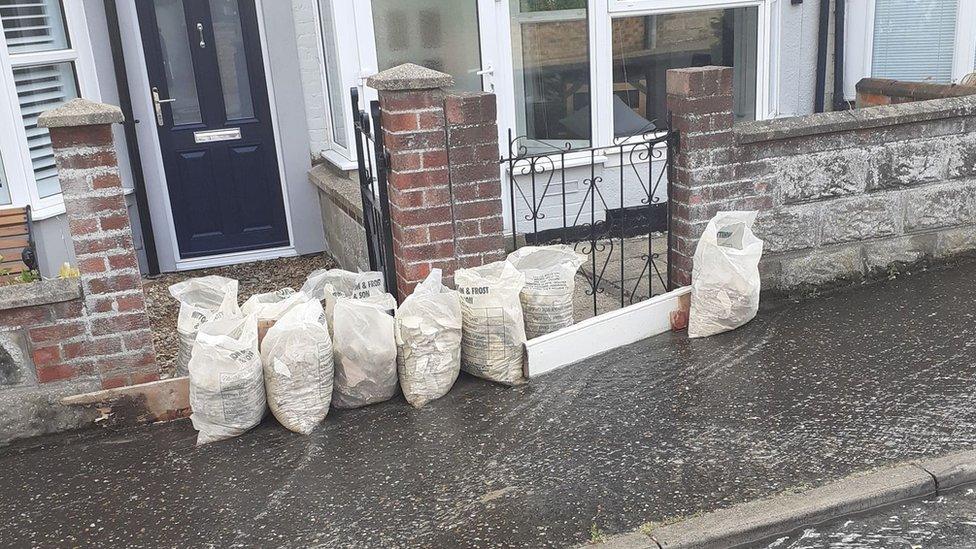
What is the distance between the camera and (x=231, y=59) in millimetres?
6652

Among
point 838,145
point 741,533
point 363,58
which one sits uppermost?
point 363,58

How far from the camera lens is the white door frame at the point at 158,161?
6.37 meters

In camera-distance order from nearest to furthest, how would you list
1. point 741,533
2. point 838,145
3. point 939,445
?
point 741,533 → point 939,445 → point 838,145

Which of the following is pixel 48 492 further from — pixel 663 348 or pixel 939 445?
pixel 939 445

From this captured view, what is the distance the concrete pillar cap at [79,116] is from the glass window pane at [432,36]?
8.02ft

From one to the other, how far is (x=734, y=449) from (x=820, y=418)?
0.49 meters

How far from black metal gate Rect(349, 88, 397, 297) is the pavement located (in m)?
0.88

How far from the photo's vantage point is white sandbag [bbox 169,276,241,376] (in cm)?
412

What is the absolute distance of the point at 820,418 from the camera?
376cm

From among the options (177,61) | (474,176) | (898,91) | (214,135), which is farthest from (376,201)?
(898,91)

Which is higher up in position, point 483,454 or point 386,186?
point 386,186

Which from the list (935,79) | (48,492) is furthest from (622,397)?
(935,79)

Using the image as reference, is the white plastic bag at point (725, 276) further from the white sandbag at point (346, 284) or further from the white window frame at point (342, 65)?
the white window frame at point (342, 65)

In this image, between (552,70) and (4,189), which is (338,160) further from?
(4,189)
